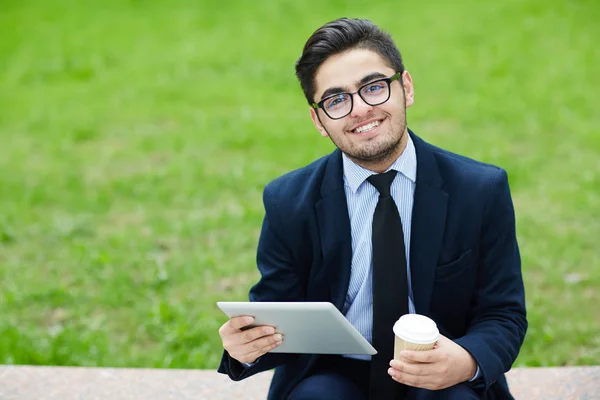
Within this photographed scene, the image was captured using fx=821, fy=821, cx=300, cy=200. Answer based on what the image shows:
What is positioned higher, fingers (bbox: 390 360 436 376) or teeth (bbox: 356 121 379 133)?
teeth (bbox: 356 121 379 133)

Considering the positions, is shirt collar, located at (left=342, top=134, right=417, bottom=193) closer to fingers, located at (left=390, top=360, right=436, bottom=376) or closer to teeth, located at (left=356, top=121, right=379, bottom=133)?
teeth, located at (left=356, top=121, right=379, bottom=133)

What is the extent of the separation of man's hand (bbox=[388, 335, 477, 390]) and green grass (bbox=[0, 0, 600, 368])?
1.84 meters

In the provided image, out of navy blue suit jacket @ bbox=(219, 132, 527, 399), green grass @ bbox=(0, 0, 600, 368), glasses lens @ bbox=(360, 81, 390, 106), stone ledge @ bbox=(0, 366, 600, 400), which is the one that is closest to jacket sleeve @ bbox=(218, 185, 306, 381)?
navy blue suit jacket @ bbox=(219, 132, 527, 399)

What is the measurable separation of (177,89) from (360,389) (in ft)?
19.0

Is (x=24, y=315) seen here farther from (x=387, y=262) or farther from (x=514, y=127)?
(x=514, y=127)

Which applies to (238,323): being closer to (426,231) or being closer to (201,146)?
(426,231)

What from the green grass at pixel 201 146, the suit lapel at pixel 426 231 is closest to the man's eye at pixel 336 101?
the suit lapel at pixel 426 231

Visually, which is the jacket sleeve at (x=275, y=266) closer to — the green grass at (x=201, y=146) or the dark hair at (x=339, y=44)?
the dark hair at (x=339, y=44)

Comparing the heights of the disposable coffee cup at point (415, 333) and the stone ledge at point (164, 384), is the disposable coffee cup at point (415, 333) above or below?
above

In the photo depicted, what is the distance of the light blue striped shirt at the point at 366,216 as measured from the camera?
2777mm

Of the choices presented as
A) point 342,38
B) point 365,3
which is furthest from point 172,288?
point 365,3

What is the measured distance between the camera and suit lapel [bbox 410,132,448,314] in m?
2.70

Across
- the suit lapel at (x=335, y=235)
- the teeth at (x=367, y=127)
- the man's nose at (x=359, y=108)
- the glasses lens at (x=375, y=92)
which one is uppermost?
the glasses lens at (x=375, y=92)

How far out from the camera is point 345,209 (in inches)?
110
